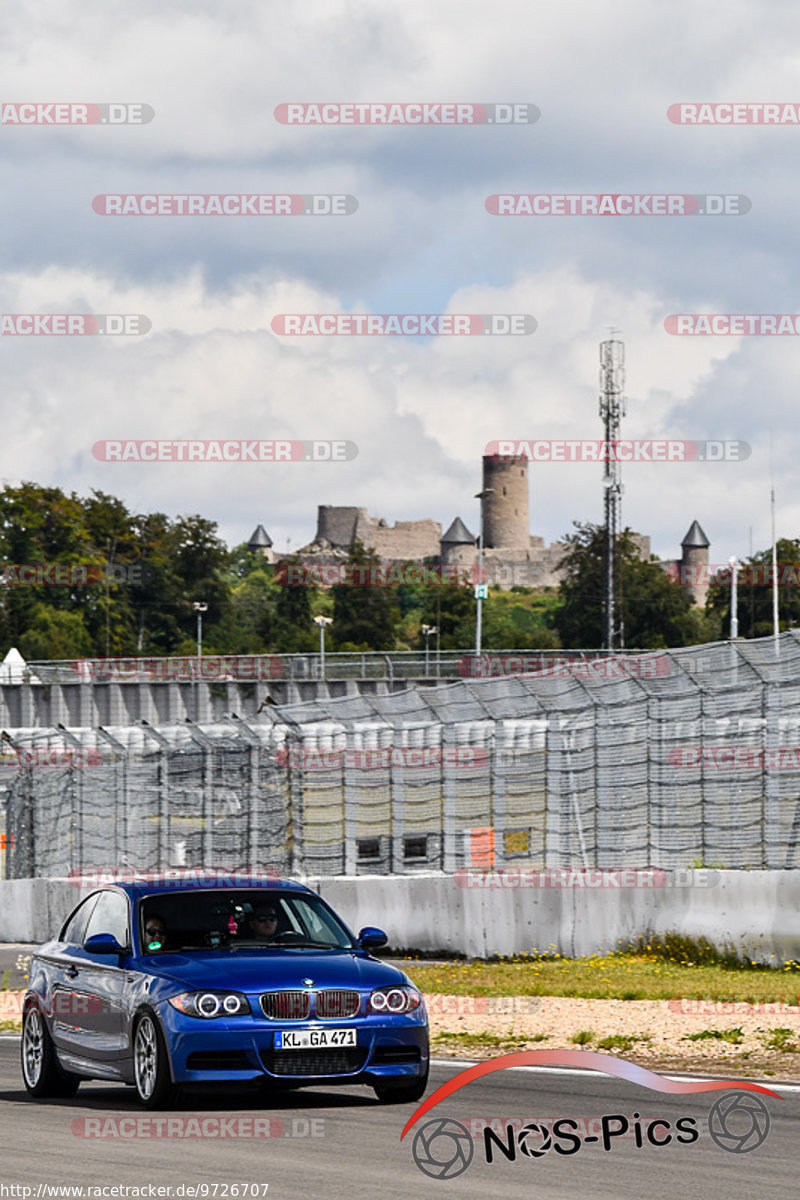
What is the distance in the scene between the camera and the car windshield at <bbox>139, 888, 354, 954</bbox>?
10836 millimetres

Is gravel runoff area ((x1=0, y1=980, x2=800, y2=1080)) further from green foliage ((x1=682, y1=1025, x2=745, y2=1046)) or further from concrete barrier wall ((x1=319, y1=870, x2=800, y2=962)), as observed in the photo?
concrete barrier wall ((x1=319, y1=870, x2=800, y2=962))

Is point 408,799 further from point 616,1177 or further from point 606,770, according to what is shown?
point 616,1177

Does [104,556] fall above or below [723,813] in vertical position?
above

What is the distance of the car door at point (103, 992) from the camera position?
10.5m

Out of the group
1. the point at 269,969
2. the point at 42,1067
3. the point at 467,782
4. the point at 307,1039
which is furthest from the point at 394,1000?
the point at 467,782

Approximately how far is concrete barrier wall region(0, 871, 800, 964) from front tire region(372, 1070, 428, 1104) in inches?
321

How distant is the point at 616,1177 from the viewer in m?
8.27

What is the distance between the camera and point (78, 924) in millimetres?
11789

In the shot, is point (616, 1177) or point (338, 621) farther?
point (338, 621)

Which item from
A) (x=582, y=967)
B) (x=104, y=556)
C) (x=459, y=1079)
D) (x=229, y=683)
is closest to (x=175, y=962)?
(x=459, y=1079)

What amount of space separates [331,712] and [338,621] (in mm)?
115350

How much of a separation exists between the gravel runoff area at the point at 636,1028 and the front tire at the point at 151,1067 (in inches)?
141

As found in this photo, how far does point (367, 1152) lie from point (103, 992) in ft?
7.70

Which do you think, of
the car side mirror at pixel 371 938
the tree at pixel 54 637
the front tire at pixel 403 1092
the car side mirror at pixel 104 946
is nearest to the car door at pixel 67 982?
the car side mirror at pixel 104 946
